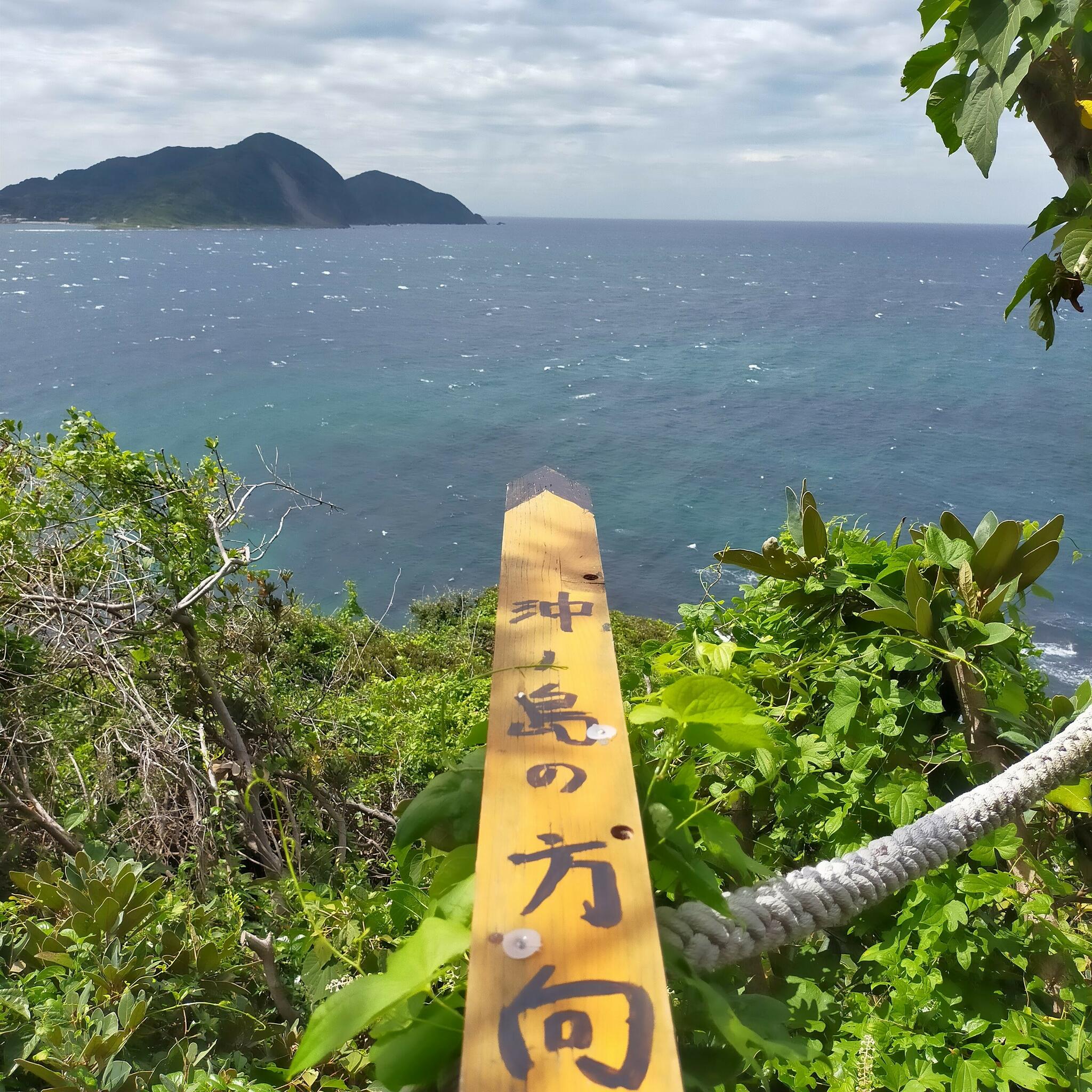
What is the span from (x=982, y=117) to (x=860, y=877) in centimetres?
117

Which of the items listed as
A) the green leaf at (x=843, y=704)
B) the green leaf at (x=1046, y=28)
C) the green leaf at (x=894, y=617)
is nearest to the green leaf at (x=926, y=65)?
the green leaf at (x=1046, y=28)

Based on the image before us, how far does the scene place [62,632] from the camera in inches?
107

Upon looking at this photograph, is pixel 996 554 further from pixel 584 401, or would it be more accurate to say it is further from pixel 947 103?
pixel 584 401

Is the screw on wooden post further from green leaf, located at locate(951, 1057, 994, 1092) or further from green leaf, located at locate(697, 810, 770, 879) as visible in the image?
green leaf, located at locate(951, 1057, 994, 1092)

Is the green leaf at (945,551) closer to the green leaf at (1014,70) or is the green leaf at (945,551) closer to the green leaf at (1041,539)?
the green leaf at (1041,539)

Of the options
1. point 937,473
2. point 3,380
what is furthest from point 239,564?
point 3,380

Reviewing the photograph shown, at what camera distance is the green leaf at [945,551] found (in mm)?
1773

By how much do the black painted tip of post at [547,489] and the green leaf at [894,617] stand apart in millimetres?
760

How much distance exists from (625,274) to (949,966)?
125568 mm

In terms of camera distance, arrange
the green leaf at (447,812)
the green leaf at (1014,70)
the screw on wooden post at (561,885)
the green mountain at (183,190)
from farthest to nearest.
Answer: the green mountain at (183,190)
the green leaf at (1014,70)
the green leaf at (447,812)
the screw on wooden post at (561,885)

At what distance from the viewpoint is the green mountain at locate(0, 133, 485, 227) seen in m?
155

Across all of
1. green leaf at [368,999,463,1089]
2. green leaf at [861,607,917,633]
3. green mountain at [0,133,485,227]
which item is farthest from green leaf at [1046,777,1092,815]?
green mountain at [0,133,485,227]

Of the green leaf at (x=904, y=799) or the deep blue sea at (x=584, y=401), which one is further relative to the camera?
the deep blue sea at (x=584, y=401)

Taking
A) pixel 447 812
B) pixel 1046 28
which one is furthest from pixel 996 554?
pixel 447 812
